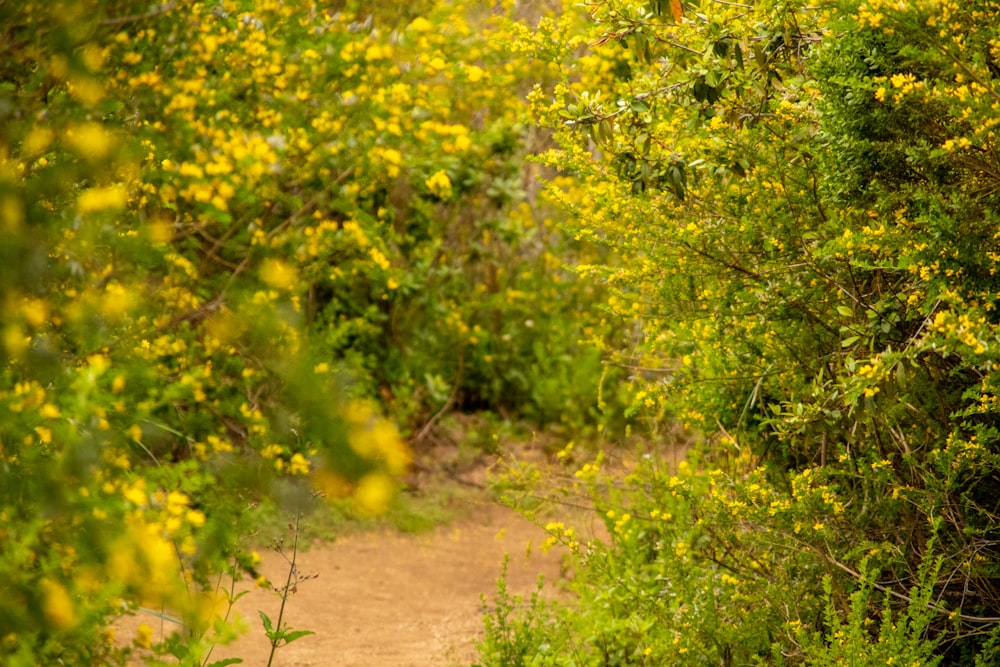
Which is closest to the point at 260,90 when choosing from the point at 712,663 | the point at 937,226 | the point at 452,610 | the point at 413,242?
the point at 413,242

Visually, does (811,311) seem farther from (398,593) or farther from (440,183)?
(440,183)

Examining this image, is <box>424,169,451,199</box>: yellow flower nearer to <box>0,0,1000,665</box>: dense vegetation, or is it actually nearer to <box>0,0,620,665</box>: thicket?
<box>0,0,620,665</box>: thicket

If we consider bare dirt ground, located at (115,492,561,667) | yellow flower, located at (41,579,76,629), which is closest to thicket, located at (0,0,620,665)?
yellow flower, located at (41,579,76,629)

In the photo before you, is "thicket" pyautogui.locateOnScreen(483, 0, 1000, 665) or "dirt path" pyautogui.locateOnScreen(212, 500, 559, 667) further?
"dirt path" pyautogui.locateOnScreen(212, 500, 559, 667)

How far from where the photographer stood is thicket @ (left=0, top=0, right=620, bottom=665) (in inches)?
73.2

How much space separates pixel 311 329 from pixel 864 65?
4758mm

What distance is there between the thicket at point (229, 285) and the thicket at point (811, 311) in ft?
2.47

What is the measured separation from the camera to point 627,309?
4309mm

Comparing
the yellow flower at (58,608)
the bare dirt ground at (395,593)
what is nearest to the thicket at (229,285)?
the yellow flower at (58,608)

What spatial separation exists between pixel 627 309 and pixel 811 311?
1.01 meters

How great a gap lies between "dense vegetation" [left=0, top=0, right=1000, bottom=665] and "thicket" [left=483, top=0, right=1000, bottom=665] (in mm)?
14

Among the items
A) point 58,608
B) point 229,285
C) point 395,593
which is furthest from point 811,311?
point 395,593

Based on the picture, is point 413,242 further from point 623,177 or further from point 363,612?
point 623,177

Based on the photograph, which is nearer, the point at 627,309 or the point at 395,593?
the point at 627,309
